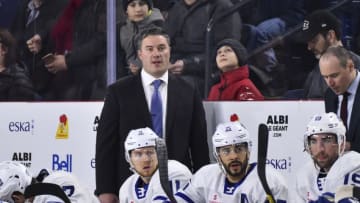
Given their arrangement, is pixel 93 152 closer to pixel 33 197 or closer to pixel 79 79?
pixel 79 79

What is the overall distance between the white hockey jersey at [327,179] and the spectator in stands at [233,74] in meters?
0.86

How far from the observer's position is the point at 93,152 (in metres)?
9.46

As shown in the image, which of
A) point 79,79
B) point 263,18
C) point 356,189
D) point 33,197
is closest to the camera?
point 356,189

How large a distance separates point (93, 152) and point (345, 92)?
181 cm

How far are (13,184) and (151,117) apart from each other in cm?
112

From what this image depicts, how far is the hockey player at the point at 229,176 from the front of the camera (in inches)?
323

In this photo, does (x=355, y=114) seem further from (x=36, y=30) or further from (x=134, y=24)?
(x=36, y=30)

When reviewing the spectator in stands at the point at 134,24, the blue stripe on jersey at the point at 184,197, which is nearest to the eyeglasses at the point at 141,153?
the blue stripe on jersey at the point at 184,197

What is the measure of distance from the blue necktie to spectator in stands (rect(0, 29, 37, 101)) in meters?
0.92

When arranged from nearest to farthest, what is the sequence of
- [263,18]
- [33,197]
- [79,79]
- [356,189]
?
[356,189] < [33,197] < [263,18] < [79,79]

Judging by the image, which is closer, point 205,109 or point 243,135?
point 243,135

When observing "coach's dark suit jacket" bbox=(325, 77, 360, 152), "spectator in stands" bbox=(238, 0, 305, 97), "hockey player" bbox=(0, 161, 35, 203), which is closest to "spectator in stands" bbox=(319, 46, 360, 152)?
"coach's dark suit jacket" bbox=(325, 77, 360, 152)

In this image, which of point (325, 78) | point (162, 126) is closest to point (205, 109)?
point (162, 126)

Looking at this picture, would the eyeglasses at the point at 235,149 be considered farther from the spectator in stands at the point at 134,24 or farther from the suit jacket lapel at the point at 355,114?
the spectator in stands at the point at 134,24
